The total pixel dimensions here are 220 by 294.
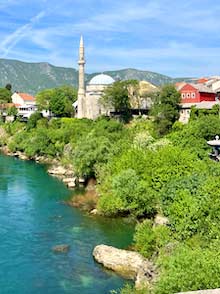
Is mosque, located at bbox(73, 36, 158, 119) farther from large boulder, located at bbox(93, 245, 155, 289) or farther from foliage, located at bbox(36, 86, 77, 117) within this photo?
large boulder, located at bbox(93, 245, 155, 289)

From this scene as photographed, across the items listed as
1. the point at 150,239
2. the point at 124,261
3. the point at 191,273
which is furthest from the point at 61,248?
the point at 191,273

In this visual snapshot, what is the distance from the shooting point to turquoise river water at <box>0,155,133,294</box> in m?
20.2

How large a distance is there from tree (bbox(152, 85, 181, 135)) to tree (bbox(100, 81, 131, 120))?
6761mm

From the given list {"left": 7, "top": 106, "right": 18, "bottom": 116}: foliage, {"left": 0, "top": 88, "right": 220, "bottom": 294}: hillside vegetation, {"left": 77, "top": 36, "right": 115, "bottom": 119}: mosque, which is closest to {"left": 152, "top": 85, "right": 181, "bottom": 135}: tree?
{"left": 0, "top": 88, "right": 220, "bottom": 294}: hillside vegetation

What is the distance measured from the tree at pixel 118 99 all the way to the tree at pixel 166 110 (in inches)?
266

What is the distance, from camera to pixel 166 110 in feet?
166

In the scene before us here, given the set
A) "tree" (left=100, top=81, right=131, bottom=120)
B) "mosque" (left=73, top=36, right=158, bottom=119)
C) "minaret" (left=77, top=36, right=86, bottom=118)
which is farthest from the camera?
"minaret" (left=77, top=36, right=86, bottom=118)

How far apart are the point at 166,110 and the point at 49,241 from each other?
28.2 m

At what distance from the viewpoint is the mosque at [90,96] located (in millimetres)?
66250

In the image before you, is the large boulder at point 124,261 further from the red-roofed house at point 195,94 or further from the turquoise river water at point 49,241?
the red-roofed house at point 195,94

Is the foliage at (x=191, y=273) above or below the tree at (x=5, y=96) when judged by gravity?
below

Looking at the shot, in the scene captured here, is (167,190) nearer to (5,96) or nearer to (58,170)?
(58,170)

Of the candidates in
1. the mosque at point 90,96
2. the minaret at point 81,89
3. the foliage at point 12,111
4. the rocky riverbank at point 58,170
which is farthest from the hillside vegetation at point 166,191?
the foliage at point 12,111

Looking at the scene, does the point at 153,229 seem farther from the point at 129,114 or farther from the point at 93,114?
the point at 93,114
